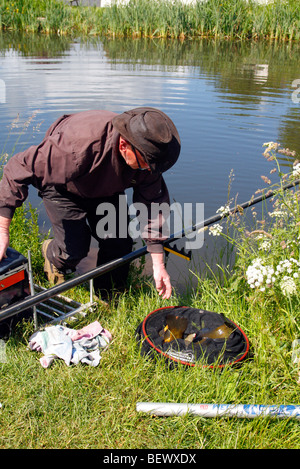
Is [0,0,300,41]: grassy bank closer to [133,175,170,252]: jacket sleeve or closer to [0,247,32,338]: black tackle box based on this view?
[133,175,170,252]: jacket sleeve

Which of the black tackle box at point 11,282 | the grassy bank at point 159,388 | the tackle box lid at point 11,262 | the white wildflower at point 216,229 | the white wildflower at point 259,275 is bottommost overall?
the grassy bank at point 159,388

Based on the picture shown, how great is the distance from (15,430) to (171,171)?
5124mm

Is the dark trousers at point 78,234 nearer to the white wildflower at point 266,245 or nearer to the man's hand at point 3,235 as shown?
the man's hand at point 3,235

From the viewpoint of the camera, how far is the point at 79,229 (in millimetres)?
3658

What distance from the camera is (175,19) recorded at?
19594 millimetres

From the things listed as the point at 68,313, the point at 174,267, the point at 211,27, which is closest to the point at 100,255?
the point at 68,313

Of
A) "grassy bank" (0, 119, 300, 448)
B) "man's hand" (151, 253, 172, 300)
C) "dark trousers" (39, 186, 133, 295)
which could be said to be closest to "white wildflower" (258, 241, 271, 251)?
"grassy bank" (0, 119, 300, 448)

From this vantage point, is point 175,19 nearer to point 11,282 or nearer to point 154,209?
point 154,209

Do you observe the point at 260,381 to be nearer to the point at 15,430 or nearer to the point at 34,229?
the point at 15,430

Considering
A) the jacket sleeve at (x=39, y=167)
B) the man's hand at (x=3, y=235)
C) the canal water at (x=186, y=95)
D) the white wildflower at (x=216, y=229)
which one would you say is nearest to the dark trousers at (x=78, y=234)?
the jacket sleeve at (x=39, y=167)

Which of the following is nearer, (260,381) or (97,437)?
(97,437)

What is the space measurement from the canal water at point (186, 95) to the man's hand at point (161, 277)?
1.38m

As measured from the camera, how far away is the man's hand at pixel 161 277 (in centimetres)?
320

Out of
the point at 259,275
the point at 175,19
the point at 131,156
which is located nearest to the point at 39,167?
the point at 131,156
